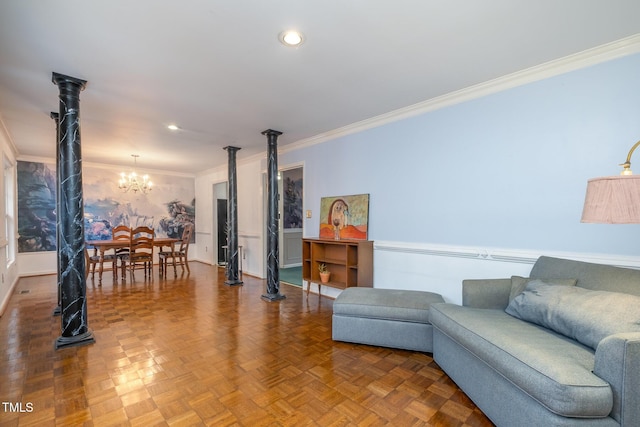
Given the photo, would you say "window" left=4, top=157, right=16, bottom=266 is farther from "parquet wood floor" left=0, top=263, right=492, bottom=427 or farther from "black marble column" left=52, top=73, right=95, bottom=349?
"black marble column" left=52, top=73, right=95, bottom=349

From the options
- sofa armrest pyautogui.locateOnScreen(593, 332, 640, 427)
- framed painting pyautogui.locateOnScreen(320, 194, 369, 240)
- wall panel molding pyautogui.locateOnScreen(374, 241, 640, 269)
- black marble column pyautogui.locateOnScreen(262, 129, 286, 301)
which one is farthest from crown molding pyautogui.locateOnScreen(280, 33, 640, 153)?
sofa armrest pyautogui.locateOnScreen(593, 332, 640, 427)

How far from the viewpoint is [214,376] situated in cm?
221

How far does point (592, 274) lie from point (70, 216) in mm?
4249

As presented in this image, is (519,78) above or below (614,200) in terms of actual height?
above

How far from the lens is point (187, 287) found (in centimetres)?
511

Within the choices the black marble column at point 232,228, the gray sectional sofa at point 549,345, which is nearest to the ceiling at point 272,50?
the black marble column at point 232,228

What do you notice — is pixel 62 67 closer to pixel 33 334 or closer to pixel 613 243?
pixel 33 334

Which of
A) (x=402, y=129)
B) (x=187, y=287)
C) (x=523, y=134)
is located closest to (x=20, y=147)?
(x=187, y=287)

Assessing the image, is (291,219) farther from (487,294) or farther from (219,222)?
(487,294)

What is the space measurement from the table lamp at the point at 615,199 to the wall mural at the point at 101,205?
8.34 meters

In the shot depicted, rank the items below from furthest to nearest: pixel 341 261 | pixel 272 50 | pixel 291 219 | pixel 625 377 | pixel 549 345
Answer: pixel 291 219
pixel 341 261
pixel 272 50
pixel 549 345
pixel 625 377

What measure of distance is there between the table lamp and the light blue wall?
1099mm

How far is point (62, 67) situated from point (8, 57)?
1.12 feet

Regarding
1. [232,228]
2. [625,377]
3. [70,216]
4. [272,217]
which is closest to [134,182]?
[232,228]
